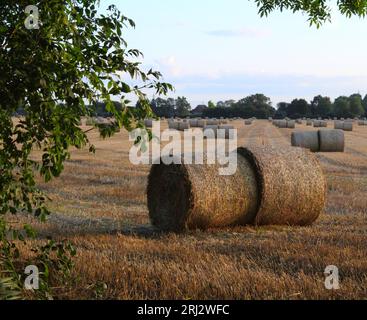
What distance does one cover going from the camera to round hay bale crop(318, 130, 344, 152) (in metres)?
30.5

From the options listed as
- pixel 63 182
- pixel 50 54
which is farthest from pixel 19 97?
pixel 63 182

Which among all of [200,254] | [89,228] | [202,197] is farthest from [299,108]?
[200,254]

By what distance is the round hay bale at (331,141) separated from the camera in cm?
3047

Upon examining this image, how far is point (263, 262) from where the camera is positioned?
7.95 m

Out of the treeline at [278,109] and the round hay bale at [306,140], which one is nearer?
the round hay bale at [306,140]

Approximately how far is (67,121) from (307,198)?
7214 millimetres

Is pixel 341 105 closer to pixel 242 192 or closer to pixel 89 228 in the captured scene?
pixel 242 192

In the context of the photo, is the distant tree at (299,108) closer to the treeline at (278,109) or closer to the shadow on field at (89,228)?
the treeline at (278,109)

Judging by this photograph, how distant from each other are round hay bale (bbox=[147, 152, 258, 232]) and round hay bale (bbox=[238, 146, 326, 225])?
19 centimetres

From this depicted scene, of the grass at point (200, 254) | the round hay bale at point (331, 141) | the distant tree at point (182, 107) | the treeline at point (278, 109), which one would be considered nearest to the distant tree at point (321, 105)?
the treeline at point (278, 109)

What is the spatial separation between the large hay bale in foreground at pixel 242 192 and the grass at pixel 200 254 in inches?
10.7

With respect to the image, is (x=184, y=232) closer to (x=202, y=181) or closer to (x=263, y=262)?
(x=202, y=181)

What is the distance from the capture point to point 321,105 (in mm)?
172875
